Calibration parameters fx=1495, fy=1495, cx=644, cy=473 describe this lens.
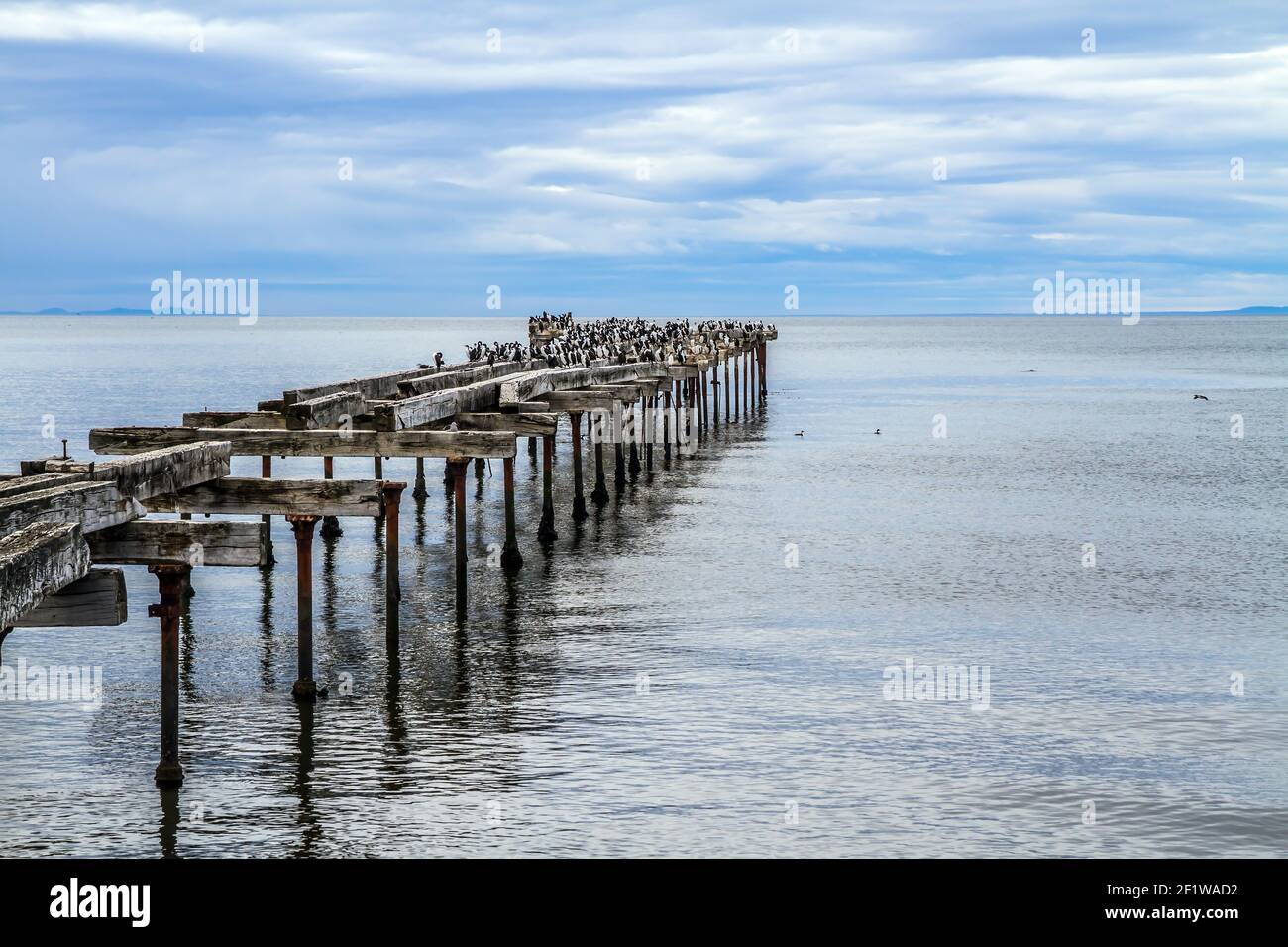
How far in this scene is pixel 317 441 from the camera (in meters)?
18.2

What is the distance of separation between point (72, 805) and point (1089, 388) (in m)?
83.2

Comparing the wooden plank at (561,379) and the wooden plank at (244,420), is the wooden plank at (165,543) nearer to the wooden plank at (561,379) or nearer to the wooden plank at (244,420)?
the wooden plank at (244,420)

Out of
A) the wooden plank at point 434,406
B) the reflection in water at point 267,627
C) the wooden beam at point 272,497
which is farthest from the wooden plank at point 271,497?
the wooden plank at point 434,406

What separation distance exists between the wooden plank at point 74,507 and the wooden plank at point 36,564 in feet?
1.03

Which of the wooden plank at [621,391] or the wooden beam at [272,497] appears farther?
the wooden plank at [621,391]

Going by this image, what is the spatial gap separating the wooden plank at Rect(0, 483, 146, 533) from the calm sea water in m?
2.59

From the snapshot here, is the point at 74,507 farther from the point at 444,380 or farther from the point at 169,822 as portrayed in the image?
the point at 444,380

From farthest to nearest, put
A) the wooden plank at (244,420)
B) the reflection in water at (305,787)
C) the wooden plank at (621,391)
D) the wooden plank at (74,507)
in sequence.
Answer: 1. the wooden plank at (621,391)
2. the wooden plank at (244,420)
3. the reflection in water at (305,787)
4. the wooden plank at (74,507)

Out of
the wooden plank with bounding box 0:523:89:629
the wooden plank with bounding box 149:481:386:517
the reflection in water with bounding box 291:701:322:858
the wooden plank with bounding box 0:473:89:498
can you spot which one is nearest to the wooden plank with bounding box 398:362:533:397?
the reflection in water with bounding box 291:701:322:858

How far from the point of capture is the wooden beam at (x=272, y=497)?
14.0 m

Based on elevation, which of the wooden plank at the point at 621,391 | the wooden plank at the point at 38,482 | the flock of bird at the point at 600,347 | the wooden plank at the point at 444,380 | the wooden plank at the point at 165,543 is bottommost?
the wooden plank at the point at 165,543

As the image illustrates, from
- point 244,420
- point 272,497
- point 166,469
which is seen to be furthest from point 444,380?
point 166,469
